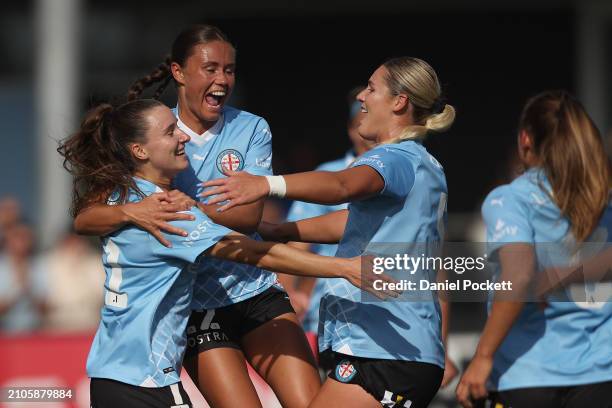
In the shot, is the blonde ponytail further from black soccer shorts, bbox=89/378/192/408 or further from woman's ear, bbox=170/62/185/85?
black soccer shorts, bbox=89/378/192/408

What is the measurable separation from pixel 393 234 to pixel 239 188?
2.39ft

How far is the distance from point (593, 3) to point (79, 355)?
10463 millimetres

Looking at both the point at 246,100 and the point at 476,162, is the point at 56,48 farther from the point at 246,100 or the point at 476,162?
the point at 476,162

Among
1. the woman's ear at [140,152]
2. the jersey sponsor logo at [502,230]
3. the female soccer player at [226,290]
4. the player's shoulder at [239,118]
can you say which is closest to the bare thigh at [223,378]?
the female soccer player at [226,290]

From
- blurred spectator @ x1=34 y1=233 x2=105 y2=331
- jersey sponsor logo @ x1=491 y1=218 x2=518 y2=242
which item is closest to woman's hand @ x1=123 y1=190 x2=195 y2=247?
jersey sponsor logo @ x1=491 y1=218 x2=518 y2=242

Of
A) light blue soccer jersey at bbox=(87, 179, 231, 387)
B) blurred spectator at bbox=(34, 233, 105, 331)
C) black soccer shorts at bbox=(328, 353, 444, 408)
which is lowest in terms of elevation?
blurred spectator at bbox=(34, 233, 105, 331)

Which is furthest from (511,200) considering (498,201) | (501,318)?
(501,318)

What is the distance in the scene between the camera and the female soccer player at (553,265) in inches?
184

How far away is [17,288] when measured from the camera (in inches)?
346

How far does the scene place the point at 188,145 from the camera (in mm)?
4676

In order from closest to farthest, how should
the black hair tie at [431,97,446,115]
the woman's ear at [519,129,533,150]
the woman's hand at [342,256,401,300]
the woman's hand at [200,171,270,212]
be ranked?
the woman's hand at [200,171,270,212] < the woman's hand at [342,256,401,300] < the black hair tie at [431,97,446,115] < the woman's ear at [519,129,533,150]

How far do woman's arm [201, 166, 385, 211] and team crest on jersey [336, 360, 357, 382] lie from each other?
706mm

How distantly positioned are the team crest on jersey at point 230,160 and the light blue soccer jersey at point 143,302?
44 centimetres

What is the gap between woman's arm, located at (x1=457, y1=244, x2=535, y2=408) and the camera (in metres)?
4.60
